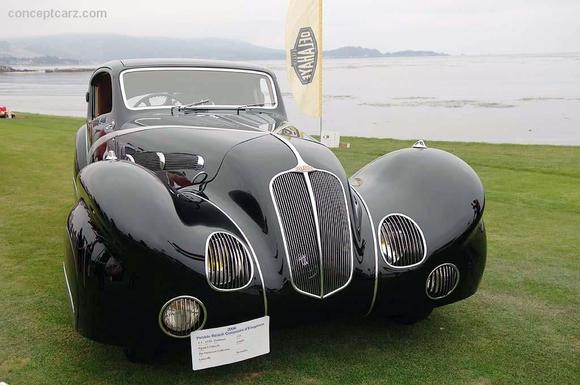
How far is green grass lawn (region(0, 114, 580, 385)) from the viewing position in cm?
344

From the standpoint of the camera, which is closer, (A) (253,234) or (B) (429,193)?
(A) (253,234)

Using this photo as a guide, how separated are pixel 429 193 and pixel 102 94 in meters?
3.41

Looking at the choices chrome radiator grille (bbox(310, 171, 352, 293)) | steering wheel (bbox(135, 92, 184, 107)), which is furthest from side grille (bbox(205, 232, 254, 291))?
steering wheel (bbox(135, 92, 184, 107))

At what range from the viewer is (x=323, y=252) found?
337cm

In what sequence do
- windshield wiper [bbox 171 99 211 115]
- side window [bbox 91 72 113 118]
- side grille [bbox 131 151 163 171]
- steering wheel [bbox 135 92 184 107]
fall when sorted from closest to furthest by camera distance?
side grille [bbox 131 151 163 171] < windshield wiper [bbox 171 99 211 115] < steering wheel [bbox 135 92 184 107] < side window [bbox 91 72 113 118]

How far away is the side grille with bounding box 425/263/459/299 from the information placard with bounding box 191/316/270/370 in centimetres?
106

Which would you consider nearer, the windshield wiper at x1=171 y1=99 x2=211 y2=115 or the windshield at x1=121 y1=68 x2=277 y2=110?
the windshield wiper at x1=171 y1=99 x2=211 y2=115

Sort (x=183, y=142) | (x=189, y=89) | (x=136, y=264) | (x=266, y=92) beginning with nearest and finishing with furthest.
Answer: (x=136, y=264), (x=183, y=142), (x=189, y=89), (x=266, y=92)

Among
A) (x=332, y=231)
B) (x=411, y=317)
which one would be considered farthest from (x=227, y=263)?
(x=411, y=317)

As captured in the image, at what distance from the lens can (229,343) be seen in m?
3.19

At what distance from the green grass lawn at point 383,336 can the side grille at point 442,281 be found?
369 millimetres

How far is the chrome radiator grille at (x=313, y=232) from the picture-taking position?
3336 millimetres

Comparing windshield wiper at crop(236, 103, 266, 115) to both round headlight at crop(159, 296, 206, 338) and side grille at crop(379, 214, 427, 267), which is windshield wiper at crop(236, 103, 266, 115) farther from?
round headlight at crop(159, 296, 206, 338)

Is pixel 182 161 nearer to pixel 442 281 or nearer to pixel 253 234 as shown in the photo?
pixel 253 234
